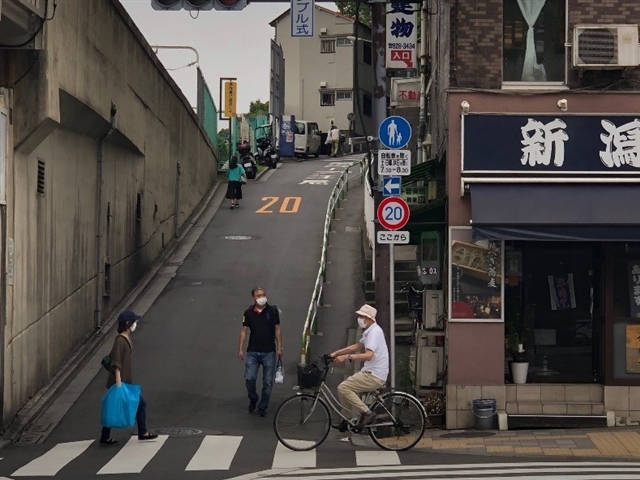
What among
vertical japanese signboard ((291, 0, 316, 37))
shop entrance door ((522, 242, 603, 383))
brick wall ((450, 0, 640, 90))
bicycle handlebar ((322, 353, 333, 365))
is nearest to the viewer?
bicycle handlebar ((322, 353, 333, 365))

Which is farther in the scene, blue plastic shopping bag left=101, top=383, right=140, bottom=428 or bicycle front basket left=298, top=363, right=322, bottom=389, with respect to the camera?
blue plastic shopping bag left=101, top=383, right=140, bottom=428

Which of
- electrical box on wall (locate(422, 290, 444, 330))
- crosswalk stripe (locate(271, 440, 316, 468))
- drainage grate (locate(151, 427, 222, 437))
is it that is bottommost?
drainage grate (locate(151, 427, 222, 437))

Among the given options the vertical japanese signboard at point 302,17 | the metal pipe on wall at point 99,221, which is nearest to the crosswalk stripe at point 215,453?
the vertical japanese signboard at point 302,17

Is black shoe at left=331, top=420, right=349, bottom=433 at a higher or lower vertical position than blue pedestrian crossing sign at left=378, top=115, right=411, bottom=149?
lower

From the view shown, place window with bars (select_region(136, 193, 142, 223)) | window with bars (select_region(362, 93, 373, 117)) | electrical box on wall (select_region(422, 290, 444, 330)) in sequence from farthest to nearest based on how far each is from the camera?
window with bars (select_region(362, 93, 373, 117))
window with bars (select_region(136, 193, 142, 223))
electrical box on wall (select_region(422, 290, 444, 330))

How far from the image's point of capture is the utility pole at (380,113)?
1639cm

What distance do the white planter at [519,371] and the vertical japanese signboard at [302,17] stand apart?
642 centimetres

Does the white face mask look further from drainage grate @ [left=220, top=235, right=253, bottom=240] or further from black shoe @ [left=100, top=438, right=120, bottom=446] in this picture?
drainage grate @ [left=220, top=235, right=253, bottom=240]

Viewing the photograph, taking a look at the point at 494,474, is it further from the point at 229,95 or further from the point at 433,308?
the point at 229,95

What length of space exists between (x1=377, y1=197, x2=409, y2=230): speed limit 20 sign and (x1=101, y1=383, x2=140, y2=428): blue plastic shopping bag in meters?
4.20

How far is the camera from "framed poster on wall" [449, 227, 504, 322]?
1641cm

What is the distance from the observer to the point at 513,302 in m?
17.0

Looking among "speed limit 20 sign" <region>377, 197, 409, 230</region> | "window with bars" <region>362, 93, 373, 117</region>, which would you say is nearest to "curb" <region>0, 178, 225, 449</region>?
"speed limit 20 sign" <region>377, 197, 409, 230</region>

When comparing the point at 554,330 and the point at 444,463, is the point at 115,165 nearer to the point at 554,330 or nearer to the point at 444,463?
the point at 554,330
